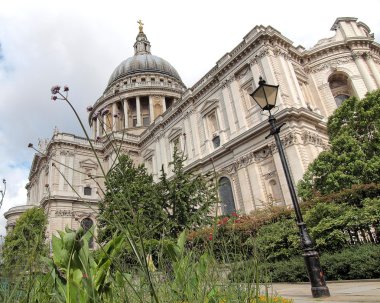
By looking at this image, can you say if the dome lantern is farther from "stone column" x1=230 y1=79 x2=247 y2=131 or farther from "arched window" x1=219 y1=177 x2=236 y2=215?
"arched window" x1=219 y1=177 x2=236 y2=215

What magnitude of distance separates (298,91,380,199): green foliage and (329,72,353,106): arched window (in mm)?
10328

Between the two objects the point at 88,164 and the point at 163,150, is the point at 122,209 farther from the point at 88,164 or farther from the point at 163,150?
the point at 88,164

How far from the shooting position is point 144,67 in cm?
5462

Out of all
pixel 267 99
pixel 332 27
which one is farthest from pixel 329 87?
pixel 267 99

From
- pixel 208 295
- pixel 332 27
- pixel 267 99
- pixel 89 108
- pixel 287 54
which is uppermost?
Result: pixel 332 27

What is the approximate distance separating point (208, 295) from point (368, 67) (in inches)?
1134

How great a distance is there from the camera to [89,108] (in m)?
2.08

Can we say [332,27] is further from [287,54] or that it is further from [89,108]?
[89,108]

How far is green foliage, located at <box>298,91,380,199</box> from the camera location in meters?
14.4

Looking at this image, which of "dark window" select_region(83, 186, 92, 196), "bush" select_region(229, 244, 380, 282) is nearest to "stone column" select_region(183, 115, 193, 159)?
"dark window" select_region(83, 186, 92, 196)

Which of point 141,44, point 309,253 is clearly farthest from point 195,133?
point 141,44

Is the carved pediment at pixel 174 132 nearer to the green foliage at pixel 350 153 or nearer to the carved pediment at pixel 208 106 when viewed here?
the carved pediment at pixel 208 106

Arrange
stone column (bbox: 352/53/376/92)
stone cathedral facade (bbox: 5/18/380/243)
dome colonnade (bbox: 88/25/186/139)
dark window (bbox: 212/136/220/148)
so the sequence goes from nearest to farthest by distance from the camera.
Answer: stone cathedral facade (bbox: 5/18/380/243) < stone column (bbox: 352/53/376/92) < dark window (bbox: 212/136/220/148) < dome colonnade (bbox: 88/25/186/139)

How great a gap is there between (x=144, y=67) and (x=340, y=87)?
37896 mm
